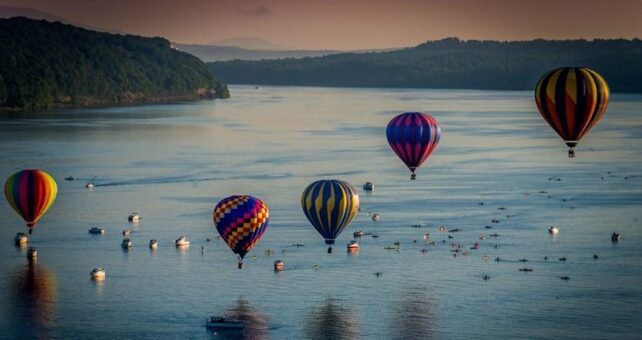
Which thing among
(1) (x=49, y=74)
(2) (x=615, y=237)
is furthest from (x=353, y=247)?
(1) (x=49, y=74)

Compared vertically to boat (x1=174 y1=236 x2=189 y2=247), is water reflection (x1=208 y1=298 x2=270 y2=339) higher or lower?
lower

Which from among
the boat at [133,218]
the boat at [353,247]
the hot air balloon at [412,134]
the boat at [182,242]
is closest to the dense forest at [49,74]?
the boat at [133,218]

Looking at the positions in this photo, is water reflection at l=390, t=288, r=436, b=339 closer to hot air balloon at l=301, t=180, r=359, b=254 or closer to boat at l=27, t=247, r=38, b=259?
hot air balloon at l=301, t=180, r=359, b=254

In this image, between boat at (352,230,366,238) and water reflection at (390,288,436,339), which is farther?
boat at (352,230,366,238)

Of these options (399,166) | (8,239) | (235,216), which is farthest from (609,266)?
(399,166)

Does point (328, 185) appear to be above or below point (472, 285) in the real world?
above

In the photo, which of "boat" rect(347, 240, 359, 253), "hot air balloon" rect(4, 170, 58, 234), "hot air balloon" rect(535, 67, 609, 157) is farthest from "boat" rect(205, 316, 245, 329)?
"hot air balloon" rect(4, 170, 58, 234)

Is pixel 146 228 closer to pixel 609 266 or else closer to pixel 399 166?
pixel 609 266

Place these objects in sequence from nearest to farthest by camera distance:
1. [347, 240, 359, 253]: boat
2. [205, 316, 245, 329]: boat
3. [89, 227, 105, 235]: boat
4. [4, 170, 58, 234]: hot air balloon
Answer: [205, 316, 245, 329]: boat, [4, 170, 58, 234]: hot air balloon, [347, 240, 359, 253]: boat, [89, 227, 105, 235]: boat
